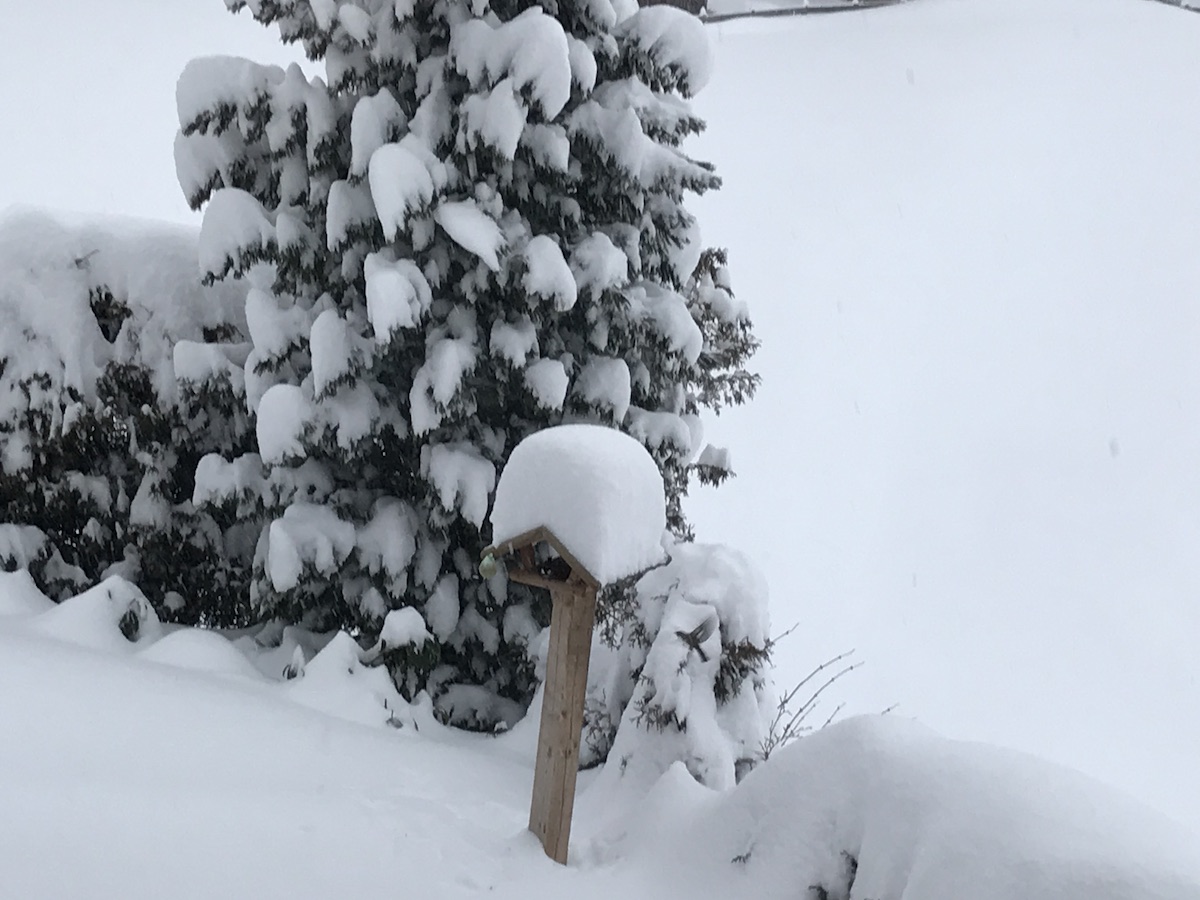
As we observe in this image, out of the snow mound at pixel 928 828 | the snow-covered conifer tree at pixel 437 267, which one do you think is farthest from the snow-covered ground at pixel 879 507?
the snow-covered conifer tree at pixel 437 267

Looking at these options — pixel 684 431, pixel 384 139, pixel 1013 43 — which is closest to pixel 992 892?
pixel 684 431

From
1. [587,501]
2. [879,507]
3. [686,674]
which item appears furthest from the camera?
[879,507]

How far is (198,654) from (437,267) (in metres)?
2.25

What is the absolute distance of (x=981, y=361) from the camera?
85.7ft

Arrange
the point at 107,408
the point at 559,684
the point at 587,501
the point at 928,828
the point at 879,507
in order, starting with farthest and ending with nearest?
the point at 879,507, the point at 107,408, the point at 559,684, the point at 587,501, the point at 928,828

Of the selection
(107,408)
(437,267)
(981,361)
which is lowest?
(981,361)

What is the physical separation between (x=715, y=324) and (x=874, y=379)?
22.6 metres

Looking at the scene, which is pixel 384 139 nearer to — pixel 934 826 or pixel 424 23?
pixel 424 23

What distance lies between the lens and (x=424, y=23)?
16.2ft

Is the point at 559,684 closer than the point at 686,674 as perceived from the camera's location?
Yes

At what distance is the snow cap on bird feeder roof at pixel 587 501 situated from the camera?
2.94 meters

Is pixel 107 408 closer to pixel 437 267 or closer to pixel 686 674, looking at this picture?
pixel 437 267

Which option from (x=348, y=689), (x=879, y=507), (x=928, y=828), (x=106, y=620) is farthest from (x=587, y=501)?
(x=879, y=507)

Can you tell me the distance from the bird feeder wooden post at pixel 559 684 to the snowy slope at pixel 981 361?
56.0 feet
